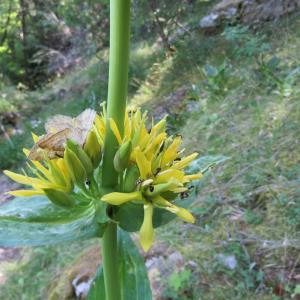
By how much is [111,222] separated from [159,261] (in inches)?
46.7

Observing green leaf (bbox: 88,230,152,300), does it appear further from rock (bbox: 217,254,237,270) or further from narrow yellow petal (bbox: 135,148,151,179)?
rock (bbox: 217,254,237,270)

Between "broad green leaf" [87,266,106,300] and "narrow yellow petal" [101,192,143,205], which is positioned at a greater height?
"narrow yellow petal" [101,192,143,205]

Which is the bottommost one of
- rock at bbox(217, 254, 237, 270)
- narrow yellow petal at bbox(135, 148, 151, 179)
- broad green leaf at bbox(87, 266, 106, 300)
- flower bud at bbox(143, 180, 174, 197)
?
rock at bbox(217, 254, 237, 270)

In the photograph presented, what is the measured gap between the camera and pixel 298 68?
117 inches

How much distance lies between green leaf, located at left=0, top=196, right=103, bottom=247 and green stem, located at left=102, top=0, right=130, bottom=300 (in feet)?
0.14

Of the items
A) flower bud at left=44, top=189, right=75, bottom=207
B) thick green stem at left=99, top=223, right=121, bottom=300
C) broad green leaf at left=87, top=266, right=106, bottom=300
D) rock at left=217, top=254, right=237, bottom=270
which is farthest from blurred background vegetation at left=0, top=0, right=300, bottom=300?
flower bud at left=44, top=189, right=75, bottom=207

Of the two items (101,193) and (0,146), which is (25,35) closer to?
(0,146)

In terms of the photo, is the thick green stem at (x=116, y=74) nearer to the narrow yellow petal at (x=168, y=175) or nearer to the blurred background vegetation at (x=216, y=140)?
the narrow yellow petal at (x=168, y=175)

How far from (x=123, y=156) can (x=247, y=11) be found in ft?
15.4

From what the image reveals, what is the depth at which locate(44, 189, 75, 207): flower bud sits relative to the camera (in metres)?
0.78

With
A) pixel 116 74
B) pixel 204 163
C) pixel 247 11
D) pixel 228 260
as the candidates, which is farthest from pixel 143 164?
pixel 247 11

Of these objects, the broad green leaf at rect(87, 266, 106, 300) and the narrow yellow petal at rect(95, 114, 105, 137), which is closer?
the narrow yellow petal at rect(95, 114, 105, 137)

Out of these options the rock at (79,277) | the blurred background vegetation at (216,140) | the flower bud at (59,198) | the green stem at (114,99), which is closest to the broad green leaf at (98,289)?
the green stem at (114,99)

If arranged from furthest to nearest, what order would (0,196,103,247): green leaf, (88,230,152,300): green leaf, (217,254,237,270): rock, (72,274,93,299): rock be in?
1. (72,274,93,299): rock
2. (217,254,237,270): rock
3. (88,230,152,300): green leaf
4. (0,196,103,247): green leaf
